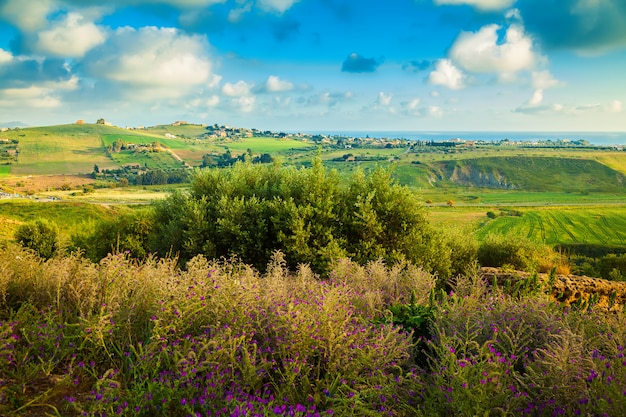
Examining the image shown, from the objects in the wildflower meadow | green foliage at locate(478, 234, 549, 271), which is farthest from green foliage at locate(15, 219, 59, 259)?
green foliage at locate(478, 234, 549, 271)

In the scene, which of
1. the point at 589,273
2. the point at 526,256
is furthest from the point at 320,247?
the point at 589,273

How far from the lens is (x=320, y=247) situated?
1282cm

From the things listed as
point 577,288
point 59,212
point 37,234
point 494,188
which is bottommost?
point 494,188

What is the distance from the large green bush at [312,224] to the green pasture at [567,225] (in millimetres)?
60679

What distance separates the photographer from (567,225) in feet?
→ 284

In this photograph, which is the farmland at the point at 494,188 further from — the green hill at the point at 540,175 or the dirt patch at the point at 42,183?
the dirt patch at the point at 42,183

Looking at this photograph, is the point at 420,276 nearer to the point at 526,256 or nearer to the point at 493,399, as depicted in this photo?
the point at 493,399

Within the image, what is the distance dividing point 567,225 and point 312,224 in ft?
298

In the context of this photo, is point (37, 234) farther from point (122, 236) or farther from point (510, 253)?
point (510, 253)

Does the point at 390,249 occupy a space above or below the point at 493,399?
below

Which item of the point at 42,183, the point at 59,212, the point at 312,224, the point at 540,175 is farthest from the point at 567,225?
the point at 42,183

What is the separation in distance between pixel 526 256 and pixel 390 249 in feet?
36.8

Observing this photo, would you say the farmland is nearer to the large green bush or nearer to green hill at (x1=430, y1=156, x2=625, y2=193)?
green hill at (x1=430, y1=156, x2=625, y2=193)

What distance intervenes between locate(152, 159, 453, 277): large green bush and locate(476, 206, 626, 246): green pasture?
60679mm
